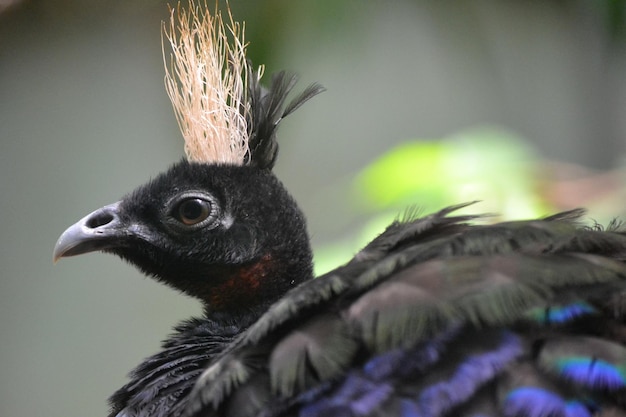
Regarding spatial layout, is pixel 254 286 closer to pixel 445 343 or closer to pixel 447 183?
pixel 447 183

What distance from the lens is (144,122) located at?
4008mm

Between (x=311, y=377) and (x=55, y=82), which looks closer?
(x=311, y=377)

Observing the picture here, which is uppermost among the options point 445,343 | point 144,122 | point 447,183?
→ point 144,122

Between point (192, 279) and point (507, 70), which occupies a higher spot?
point (507, 70)

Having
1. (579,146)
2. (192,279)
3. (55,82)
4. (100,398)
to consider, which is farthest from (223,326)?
(579,146)

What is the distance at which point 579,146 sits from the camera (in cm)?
416

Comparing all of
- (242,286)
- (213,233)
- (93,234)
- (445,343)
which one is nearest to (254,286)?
(242,286)

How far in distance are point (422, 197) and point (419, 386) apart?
0.72 meters

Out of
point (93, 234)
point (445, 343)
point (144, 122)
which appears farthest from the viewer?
point (144, 122)

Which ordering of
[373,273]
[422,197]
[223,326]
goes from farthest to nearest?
[422,197] → [223,326] → [373,273]

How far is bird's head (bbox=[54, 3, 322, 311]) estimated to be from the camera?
1.68 meters

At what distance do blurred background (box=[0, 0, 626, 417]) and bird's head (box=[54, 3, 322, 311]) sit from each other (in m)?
1.71

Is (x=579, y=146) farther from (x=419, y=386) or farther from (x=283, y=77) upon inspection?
(x=419, y=386)

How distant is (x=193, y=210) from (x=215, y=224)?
0.06m
